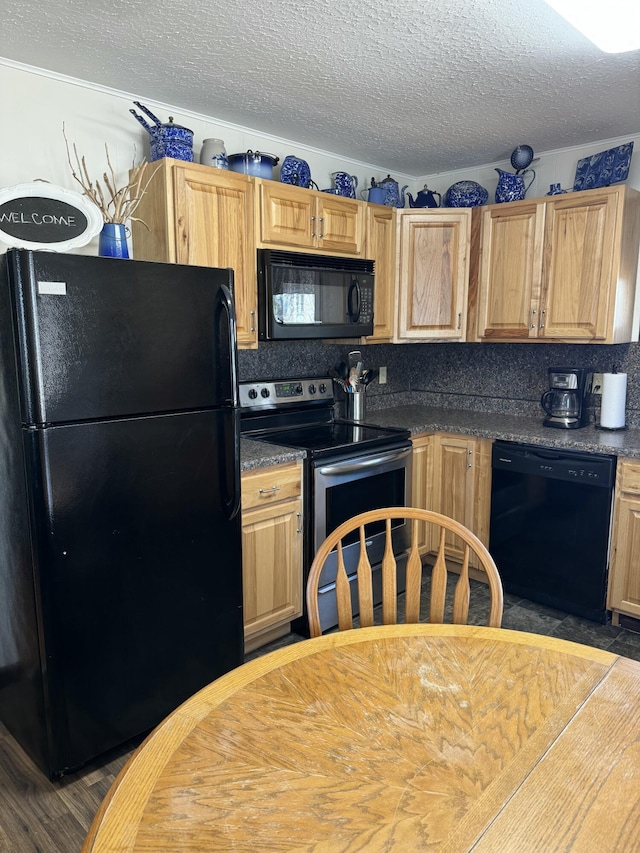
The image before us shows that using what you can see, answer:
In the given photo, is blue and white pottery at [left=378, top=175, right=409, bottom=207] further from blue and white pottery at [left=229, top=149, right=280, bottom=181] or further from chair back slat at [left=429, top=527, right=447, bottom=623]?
chair back slat at [left=429, top=527, right=447, bottom=623]

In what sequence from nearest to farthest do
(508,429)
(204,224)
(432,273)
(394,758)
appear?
(394,758)
(204,224)
(508,429)
(432,273)

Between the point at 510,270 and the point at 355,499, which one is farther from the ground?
the point at 510,270

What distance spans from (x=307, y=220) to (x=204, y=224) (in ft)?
1.94

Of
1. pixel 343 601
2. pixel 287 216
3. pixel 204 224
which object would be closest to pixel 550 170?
pixel 287 216

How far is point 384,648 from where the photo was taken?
1.30m

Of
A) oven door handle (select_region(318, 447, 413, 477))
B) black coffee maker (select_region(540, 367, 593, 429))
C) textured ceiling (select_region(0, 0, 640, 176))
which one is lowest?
oven door handle (select_region(318, 447, 413, 477))

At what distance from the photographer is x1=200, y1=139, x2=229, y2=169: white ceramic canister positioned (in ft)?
8.63

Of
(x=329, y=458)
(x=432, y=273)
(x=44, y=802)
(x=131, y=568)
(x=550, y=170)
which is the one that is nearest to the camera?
(x=44, y=802)

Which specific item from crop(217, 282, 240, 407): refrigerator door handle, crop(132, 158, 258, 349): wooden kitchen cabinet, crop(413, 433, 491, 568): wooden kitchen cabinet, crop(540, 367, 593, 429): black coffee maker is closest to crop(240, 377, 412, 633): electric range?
crop(413, 433, 491, 568): wooden kitchen cabinet

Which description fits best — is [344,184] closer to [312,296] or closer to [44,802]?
[312,296]

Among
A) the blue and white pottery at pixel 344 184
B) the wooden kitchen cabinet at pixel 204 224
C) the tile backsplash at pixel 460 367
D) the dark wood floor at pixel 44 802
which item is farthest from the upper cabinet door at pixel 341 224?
the dark wood floor at pixel 44 802

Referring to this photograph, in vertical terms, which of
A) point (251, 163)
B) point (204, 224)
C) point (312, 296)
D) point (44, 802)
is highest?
point (251, 163)

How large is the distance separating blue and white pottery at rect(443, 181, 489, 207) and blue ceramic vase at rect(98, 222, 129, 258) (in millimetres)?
2087

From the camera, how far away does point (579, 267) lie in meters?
3.06
